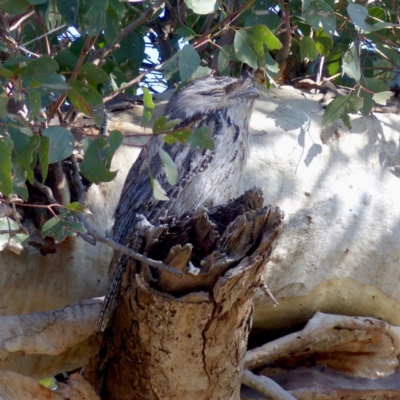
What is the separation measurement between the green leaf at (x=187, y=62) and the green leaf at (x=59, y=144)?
621mm

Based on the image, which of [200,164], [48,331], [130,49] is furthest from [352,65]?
[48,331]

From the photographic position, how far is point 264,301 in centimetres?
246

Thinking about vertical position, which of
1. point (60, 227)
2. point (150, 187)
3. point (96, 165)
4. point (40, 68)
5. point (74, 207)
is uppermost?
point (40, 68)

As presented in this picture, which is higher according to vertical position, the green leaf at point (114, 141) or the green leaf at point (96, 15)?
the green leaf at point (96, 15)

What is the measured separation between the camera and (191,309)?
1.54m

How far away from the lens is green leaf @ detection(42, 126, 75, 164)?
145 centimetres

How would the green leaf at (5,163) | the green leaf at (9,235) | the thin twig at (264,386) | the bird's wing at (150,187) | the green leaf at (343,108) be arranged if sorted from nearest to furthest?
the green leaf at (5,163) → the green leaf at (9,235) → the thin twig at (264,386) → the bird's wing at (150,187) → the green leaf at (343,108)

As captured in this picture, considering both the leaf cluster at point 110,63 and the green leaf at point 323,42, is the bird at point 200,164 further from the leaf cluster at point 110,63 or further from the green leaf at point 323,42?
the green leaf at point 323,42

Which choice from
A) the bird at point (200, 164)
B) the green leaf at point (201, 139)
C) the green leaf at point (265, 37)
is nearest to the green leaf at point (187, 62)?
the green leaf at point (265, 37)

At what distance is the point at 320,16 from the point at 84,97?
917mm

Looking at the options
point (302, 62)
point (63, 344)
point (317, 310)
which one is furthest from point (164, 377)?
point (302, 62)

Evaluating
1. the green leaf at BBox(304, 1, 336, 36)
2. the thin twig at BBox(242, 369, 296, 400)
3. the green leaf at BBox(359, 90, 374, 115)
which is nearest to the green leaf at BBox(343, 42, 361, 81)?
the green leaf at BBox(359, 90, 374, 115)

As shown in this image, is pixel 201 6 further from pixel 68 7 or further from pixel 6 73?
pixel 6 73

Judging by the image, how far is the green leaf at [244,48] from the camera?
6.81 feet
